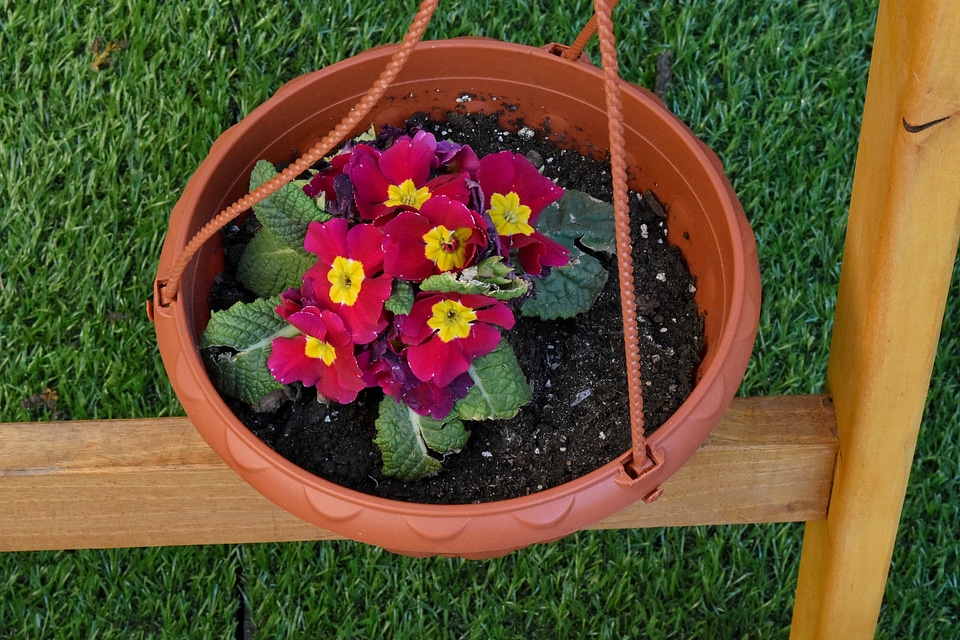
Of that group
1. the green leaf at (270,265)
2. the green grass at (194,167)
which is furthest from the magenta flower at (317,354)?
the green grass at (194,167)

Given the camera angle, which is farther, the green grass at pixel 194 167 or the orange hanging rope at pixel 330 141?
the green grass at pixel 194 167

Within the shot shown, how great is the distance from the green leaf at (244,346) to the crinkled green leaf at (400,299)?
18cm

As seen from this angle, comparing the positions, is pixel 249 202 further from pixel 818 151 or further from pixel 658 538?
pixel 818 151

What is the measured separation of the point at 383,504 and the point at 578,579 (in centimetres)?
85

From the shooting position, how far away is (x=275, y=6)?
1.80 metres

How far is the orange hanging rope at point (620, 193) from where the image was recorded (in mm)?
683

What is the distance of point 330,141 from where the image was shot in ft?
2.58

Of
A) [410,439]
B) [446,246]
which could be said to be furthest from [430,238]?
[410,439]

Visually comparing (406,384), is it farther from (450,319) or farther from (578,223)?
(578,223)

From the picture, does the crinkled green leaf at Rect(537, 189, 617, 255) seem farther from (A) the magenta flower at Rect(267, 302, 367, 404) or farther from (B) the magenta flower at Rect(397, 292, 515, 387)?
(A) the magenta flower at Rect(267, 302, 367, 404)

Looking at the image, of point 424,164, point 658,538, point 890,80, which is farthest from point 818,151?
point 424,164

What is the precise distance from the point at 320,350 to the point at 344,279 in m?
0.09

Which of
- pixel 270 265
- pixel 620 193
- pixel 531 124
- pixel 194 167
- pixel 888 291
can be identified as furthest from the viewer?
pixel 194 167

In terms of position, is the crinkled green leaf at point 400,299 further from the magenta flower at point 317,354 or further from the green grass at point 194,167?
the green grass at point 194,167
